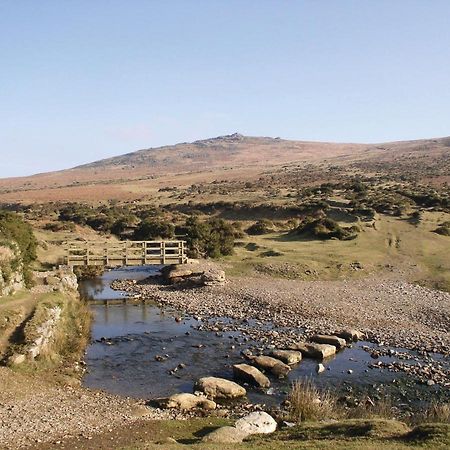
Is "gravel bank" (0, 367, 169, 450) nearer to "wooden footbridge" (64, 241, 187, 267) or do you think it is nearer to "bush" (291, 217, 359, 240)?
"wooden footbridge" (64, 241, 187, 267)

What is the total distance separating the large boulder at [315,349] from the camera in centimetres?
2589

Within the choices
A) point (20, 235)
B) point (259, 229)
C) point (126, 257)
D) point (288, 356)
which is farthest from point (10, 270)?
point (259, 229)

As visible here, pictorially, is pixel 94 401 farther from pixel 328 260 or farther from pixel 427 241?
pixel 427 241

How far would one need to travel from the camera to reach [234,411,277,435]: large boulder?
16812mm

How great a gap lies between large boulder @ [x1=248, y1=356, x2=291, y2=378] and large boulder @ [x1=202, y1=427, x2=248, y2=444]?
24.4 feet

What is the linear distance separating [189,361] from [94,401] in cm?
626

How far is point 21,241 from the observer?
1457 inches

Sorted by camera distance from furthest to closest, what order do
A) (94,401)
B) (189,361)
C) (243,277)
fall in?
(243,277), (189,361), (94,401)

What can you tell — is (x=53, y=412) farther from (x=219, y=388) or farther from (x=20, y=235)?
(x=20, y=235)

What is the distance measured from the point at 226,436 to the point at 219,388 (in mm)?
5425

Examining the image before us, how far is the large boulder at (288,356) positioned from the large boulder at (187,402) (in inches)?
228

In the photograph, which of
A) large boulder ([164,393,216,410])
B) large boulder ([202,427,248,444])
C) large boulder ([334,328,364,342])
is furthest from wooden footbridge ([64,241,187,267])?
large boulder ([202,427,248,444])

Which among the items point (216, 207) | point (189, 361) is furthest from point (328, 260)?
point (216, 207)

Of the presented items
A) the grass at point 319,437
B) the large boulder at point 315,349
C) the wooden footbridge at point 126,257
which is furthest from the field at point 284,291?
the large boulder at point 315,349
